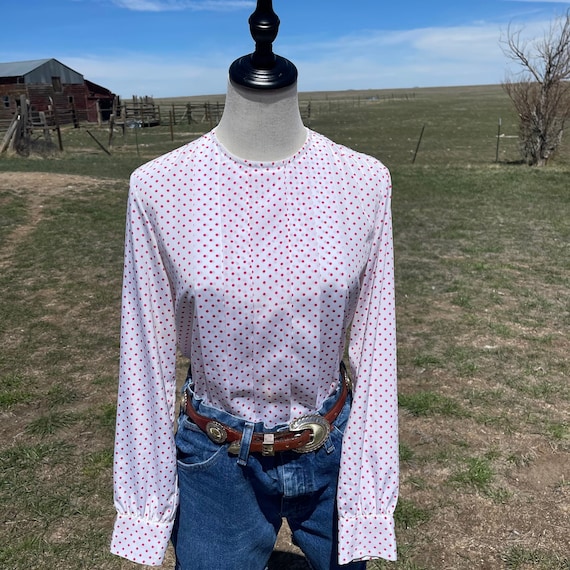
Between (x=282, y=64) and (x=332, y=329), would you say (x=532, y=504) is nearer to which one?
(x=332, y=329)

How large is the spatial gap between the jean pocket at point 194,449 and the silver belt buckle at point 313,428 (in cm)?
Result: 18

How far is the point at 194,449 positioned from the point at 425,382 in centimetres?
350

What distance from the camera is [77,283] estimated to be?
674cm

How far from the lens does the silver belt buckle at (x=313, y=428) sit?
130cm

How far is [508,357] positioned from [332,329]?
4.10 m

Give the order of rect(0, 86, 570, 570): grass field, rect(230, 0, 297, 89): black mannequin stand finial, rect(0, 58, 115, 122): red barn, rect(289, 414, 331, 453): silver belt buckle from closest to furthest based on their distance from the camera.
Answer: rect(230, 0, 297, 89): black mannequin stand finial, rect(289, 414, 331, 453): silver belt buckle, rect(0, 86, 570, 570): grass field, rect(0, 58, 115, 122): red barn

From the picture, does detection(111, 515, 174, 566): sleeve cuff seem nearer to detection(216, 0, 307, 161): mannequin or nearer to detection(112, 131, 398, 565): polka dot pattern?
detection(112, 131, 398, 565): polka dot pattern

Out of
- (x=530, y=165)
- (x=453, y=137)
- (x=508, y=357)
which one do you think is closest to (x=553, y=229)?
(x=508, y=357)

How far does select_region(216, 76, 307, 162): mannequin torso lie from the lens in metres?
1.25

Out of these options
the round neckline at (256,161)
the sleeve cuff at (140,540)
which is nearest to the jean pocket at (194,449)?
the sleeve cuff at (140,540)

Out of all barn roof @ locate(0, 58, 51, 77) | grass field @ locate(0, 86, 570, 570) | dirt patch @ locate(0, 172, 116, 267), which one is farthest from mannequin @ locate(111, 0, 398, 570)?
barn roof @ locate(0, 58, 51, 77)

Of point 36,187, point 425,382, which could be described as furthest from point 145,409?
point 36,187

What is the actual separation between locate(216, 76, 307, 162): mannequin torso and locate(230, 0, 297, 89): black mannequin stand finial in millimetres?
18

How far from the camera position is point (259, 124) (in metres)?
1.26
